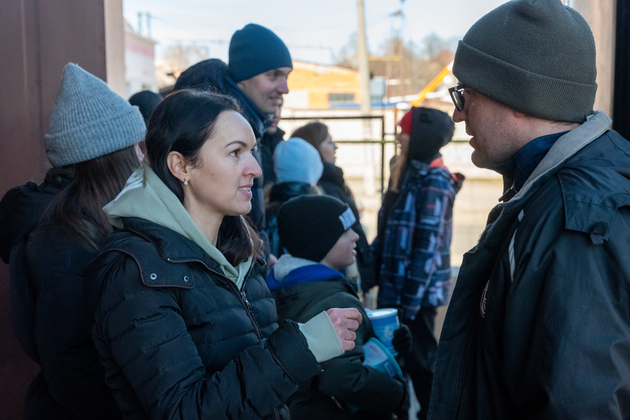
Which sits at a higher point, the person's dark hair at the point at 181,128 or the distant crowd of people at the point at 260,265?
the person's dark hair at the point at 181,128

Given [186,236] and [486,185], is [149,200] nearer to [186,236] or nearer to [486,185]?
[186,236]

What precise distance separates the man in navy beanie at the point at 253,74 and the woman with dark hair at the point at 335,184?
3.31 feet

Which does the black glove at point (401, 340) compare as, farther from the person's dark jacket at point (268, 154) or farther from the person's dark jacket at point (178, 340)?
the person's dark jacket at point (268, 154)

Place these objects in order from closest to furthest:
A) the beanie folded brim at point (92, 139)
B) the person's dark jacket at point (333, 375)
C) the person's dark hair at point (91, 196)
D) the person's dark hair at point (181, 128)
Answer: the person's dark hair at point (181, 128)
the person's dark hair at point (91, 196)
the beanie folded brim at point (92, 139)
the person's dark jacket at point (333, 375)

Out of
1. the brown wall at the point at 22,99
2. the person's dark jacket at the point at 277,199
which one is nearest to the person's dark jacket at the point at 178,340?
the brown wall at the point at 22,99

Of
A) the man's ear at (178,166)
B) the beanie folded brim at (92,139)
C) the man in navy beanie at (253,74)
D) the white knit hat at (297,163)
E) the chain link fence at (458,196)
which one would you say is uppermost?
the man in navy beanie at (253,74)

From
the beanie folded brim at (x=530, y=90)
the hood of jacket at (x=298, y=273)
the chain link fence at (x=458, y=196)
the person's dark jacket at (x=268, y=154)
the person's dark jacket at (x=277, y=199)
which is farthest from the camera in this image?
the chain link fence at (x=458, y=196)

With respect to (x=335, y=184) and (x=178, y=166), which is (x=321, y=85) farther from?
(x=178, y=166)

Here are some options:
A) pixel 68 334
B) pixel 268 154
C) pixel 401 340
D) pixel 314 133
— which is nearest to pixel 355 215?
pixel 268 154

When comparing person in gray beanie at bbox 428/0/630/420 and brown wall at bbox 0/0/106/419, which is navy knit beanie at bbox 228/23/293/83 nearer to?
brown wall at bbox 0/0/106/419

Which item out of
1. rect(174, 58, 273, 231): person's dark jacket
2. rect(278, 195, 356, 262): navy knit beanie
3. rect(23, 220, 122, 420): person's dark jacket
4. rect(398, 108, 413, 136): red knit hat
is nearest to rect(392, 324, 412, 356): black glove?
rect(278, 195, 356, 262): navy knit beanie

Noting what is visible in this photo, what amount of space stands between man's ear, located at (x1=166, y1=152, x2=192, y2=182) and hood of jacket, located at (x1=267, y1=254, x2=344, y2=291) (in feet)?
3.04

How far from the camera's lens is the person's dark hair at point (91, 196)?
197cm

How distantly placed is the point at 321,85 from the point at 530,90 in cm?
5411
